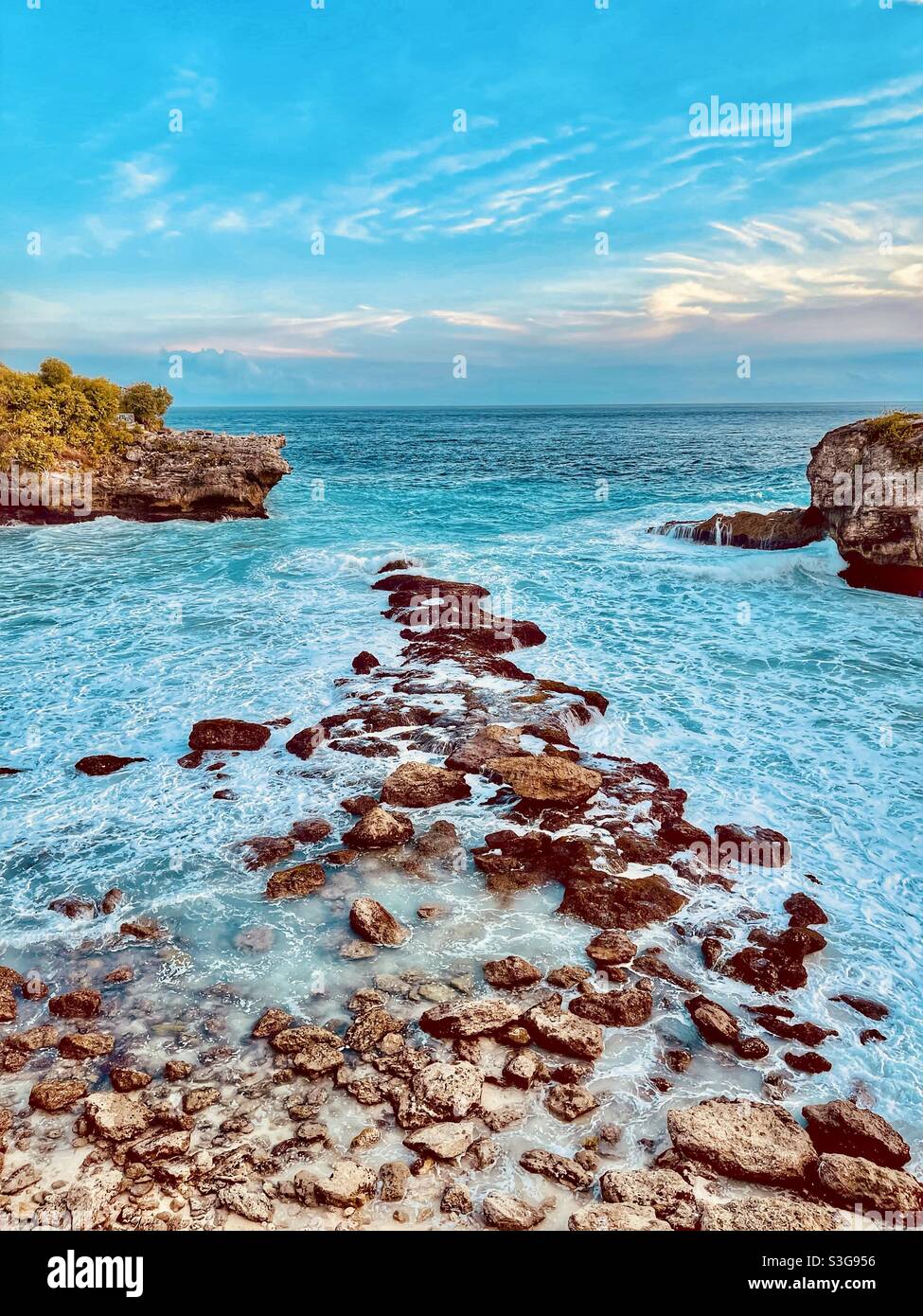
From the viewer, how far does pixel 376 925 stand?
869cm

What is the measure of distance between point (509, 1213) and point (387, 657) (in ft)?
45.5

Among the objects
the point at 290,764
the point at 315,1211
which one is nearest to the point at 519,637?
the point at 290,764

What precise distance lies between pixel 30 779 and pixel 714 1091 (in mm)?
11848

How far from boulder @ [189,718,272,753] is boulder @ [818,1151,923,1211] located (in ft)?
35.5

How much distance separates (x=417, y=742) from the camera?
44.9 ft

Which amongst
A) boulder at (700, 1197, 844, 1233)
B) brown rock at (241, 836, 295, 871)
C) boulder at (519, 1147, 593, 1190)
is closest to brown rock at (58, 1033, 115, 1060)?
brown rock at (241, 836, 295, 871)

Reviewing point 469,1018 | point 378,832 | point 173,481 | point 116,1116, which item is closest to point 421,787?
point 378,832

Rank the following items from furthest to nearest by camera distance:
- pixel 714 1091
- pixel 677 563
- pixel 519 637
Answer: pixel 677 563 < pixel 519 637 < pixel 714 1091

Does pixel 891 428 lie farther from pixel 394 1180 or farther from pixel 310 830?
pixel 394 1180

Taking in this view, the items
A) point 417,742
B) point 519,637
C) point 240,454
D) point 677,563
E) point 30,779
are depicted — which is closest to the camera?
point 30,779

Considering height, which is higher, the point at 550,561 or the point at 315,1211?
the point at 550,561

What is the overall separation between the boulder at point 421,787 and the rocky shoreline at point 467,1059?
232mm
